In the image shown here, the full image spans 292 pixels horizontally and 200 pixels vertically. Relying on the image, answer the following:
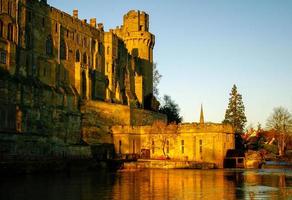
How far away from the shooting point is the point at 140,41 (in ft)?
339

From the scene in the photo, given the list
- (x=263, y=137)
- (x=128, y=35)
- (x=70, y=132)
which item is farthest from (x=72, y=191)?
(x=263, y=137)

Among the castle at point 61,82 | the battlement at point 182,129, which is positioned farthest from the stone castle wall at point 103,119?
the battlement at point 182,129

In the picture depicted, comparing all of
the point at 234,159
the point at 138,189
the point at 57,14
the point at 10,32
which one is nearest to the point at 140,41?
the point at 57,14

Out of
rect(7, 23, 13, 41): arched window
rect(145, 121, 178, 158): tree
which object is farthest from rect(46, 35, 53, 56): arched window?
rect(145, 121, 178, 158): tree

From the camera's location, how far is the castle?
195ft

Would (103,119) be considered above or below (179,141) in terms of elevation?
above

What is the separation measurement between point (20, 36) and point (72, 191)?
34829mm

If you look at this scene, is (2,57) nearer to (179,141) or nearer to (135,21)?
(179,141)

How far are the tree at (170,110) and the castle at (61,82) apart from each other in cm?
1019

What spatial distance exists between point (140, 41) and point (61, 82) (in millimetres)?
31125

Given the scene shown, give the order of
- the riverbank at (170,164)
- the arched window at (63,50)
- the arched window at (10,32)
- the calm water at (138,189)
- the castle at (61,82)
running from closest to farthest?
the calm water at (138,189), the castle at (61,82), the arched window at (10,32), the riverbank at (170,164), the arched window at (63,50)

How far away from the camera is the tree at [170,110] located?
111 m

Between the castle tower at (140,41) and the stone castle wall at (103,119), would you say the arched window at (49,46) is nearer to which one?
the stone castle wall at (103,119)

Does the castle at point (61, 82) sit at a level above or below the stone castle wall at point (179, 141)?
above
